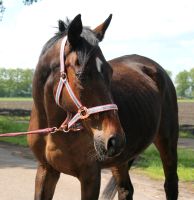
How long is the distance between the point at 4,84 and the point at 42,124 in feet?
430

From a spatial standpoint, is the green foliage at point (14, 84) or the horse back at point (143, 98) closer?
the horse back at point (143, 98)

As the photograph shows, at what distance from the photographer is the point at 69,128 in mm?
3119

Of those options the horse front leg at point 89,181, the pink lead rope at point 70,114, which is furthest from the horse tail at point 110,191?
the pink lead rope at point 70,114

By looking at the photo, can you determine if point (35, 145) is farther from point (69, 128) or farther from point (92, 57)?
point (92, 57)

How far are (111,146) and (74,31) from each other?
2.89 feet

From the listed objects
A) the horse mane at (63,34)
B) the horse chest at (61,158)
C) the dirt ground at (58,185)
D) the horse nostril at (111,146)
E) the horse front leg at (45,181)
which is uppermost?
the horse mane at (63,34)

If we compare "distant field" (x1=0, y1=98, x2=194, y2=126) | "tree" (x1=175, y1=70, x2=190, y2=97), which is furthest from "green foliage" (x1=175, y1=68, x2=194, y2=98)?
"distant field" (x1=0, y1=98, x2=194, y2=126)

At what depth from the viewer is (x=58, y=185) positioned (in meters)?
6.97

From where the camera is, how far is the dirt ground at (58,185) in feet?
20.6

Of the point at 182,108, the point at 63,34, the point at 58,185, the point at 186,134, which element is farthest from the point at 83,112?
the point at 182,108

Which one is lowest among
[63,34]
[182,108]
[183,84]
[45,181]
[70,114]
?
[183,84]

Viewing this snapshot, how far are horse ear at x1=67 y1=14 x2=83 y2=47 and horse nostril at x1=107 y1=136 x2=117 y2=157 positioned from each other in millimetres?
776

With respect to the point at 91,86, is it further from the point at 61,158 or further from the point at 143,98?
the point at 143,98

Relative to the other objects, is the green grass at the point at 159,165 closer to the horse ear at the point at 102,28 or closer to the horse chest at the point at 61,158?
the horse chest at the point at 61,158
